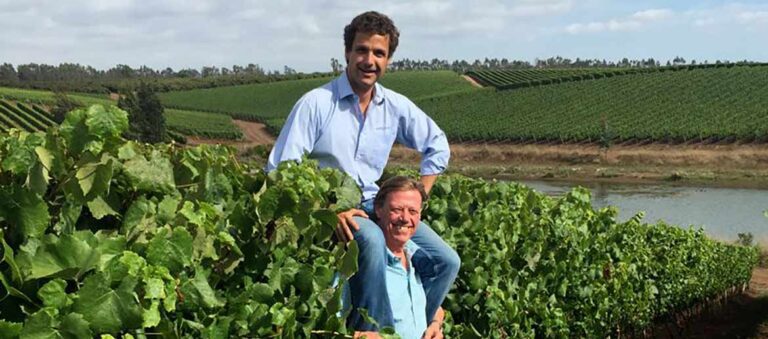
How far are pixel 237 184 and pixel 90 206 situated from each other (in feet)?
3.39

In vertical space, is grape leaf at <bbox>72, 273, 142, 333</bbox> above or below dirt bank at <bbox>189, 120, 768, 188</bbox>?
above

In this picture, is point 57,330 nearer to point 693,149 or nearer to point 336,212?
point 336,212

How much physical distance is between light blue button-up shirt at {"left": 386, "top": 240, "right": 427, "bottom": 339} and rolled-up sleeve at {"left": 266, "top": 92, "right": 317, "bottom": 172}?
63cm

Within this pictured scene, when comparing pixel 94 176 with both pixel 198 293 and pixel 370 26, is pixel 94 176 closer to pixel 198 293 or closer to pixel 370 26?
pixel 198 293

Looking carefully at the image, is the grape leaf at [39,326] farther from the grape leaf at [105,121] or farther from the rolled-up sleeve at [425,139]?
the rolled-up sleeve at [425,139]

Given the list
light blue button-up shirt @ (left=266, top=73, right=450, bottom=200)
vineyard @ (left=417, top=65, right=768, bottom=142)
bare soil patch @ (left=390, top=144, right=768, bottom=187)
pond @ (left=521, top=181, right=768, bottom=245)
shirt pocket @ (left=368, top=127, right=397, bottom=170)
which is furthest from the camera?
vineyard @ (left=417, top=65, right=768, bottom=142)

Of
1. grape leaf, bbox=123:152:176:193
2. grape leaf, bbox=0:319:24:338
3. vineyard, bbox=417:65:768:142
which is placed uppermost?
grape leaf, bbox=123:152:176:193

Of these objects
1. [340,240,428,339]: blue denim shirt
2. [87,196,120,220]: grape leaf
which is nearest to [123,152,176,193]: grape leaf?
[87,196,120,220]: grape leaf

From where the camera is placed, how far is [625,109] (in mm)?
74250

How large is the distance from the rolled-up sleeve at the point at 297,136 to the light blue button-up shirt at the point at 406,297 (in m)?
0.63

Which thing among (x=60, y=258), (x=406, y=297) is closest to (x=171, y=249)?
(x=60, y=258)

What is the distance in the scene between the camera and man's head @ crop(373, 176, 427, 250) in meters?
3.65

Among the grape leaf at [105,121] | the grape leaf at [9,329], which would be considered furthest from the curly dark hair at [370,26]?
the grape leaf at [9,329]

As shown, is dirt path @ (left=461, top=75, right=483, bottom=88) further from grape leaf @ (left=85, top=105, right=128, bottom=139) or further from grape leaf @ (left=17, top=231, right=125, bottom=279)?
grape leaf @ (left=17, top=231, right=125, bottom=279)
